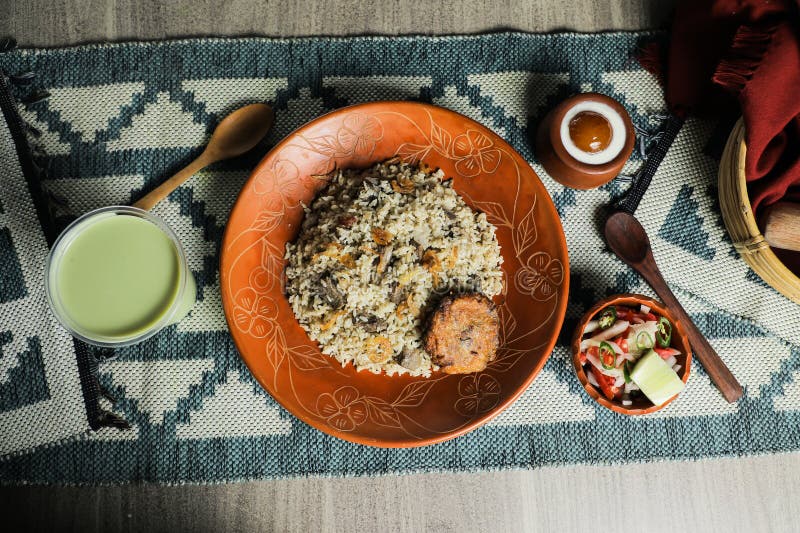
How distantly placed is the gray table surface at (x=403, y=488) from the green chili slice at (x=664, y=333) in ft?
1.31

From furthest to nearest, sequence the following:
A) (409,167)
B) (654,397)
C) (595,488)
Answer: (595,488), (409,167), (654,397)

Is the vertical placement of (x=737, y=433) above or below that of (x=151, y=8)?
below

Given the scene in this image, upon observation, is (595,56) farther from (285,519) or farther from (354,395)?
(285,519)

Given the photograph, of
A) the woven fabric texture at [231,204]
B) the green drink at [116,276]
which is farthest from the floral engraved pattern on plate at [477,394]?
the green drink at [116,276]

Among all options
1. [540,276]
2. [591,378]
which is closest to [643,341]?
[591,378]

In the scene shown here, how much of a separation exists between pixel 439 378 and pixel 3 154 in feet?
4.15

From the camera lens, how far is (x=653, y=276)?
1424 millimetres

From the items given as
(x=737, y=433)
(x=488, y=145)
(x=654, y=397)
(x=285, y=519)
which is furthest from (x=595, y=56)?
(x=285, y=519)

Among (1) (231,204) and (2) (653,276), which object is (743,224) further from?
A: (1) (231,204)

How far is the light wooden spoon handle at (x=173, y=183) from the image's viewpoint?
1.39m

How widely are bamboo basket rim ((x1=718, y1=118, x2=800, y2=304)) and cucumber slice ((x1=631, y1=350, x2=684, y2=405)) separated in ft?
1.13

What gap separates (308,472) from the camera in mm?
1424

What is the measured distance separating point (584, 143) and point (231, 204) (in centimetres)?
93

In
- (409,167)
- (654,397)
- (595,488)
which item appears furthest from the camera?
(595,488)
